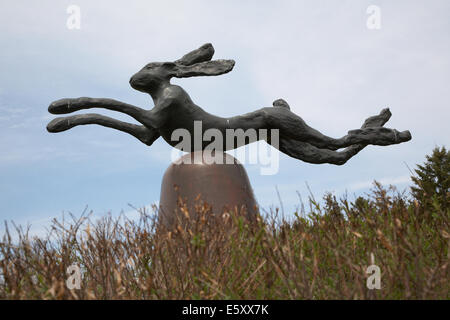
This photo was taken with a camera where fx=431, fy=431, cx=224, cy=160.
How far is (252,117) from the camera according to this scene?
6395 millimetres

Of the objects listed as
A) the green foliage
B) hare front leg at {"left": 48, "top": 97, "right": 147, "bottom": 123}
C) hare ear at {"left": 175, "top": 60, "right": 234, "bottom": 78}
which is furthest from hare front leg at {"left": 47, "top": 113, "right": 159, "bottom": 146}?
the green foliage

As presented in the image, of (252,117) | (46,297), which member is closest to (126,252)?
(46,297)

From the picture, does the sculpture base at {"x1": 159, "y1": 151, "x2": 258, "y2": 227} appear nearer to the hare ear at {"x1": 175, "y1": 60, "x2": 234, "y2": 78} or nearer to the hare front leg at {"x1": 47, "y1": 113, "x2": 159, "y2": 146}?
the hare front leg at {"x1": 47, "y1": 113, "x2": 159, "y2": 146}

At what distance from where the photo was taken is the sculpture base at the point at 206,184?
5570 millimetres

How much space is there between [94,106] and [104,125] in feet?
0.92

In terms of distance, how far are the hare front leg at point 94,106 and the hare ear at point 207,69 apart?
2.93 ft

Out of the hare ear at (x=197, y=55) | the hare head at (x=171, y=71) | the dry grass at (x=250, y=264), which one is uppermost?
the hare ear at (x=197, y=55)

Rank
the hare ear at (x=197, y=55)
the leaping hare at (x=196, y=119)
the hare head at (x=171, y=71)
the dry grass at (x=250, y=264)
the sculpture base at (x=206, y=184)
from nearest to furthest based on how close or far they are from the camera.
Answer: the dry grass at (x=250, y=264), the sculpture base at (x=206, y=184), the leaping hare at (x=196, y=119), the hare head at (x=171, y=71), the hare ear at (x=197, y=55)

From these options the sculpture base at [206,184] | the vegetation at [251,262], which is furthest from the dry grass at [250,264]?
the sculpture base at [206,184]

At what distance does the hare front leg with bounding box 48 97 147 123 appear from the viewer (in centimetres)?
560

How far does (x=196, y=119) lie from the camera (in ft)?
19.8

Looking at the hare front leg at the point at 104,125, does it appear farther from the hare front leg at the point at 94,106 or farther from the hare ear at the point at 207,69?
the hare ear at the point at 207,69

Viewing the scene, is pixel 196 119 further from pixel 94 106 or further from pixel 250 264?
pixel 250 264
